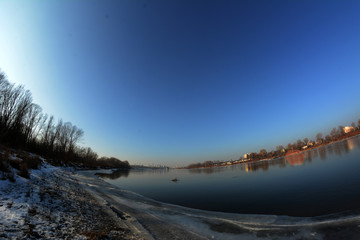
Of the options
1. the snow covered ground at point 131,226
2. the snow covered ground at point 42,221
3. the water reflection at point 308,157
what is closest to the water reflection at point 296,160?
the water reflection at point 308,157

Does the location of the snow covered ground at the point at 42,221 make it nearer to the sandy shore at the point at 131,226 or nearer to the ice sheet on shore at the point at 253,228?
the sandy shore at the point at 131,226

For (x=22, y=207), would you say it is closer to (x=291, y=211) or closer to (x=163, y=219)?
(x=163, y=219)

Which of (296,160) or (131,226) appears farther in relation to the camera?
(296,160)

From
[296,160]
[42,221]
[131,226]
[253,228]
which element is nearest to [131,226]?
[131,226]

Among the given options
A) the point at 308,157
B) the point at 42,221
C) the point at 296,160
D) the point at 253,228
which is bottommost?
the point at 253,228

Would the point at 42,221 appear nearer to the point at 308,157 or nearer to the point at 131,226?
the point at 131,226

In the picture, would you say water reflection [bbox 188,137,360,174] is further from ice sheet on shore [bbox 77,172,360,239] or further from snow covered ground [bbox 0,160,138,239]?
snow covered ground [bbox 0,160,138,239]

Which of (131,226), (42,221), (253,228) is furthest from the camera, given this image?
(253,228)

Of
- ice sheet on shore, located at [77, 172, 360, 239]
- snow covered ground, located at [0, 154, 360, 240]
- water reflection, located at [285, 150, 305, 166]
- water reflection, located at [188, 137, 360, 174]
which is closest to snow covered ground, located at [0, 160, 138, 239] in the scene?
snow covered ground, located at [0, 154, 360, 240]

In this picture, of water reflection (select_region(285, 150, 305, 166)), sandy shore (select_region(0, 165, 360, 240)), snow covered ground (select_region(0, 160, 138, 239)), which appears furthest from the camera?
water reflection (select_region(285, 150, 305, 166))

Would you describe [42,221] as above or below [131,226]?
above

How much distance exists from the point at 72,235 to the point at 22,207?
2.92m

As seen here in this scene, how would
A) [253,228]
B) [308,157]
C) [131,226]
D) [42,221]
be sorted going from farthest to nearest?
[308,157], [253,228], [131,226], [42,221]

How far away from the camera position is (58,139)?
63.9 meters
